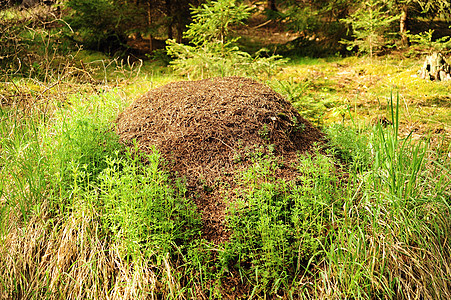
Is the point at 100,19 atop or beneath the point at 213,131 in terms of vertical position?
atop

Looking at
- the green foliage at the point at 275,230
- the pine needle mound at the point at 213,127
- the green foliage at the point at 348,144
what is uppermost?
the pine needle mound at the point at 213,127

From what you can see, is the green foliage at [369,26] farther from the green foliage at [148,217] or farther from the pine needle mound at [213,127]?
the green foliage at [148,217]

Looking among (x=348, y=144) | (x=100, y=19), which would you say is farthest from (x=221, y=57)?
(x=100, y=19)

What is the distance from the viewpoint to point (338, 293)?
242 cm

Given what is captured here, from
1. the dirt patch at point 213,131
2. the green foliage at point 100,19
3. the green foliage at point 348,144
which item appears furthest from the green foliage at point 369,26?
the green foliage at point 348,144

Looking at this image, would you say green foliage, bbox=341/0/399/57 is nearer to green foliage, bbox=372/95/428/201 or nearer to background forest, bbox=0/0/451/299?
background forest, bbox=0/0/451/299

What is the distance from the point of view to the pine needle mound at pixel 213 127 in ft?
11.0

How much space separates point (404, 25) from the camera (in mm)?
8992

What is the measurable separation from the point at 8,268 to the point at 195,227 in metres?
1.31


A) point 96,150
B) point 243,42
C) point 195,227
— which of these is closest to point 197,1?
point 243,42

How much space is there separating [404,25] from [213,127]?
743 centimetres

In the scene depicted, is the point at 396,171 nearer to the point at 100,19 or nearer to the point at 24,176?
the point at 24,176

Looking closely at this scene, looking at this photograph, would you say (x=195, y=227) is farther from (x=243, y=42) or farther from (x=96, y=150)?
(x=243, y=42)

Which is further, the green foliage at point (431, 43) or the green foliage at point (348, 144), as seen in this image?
the green foliage at point (431, 43)
